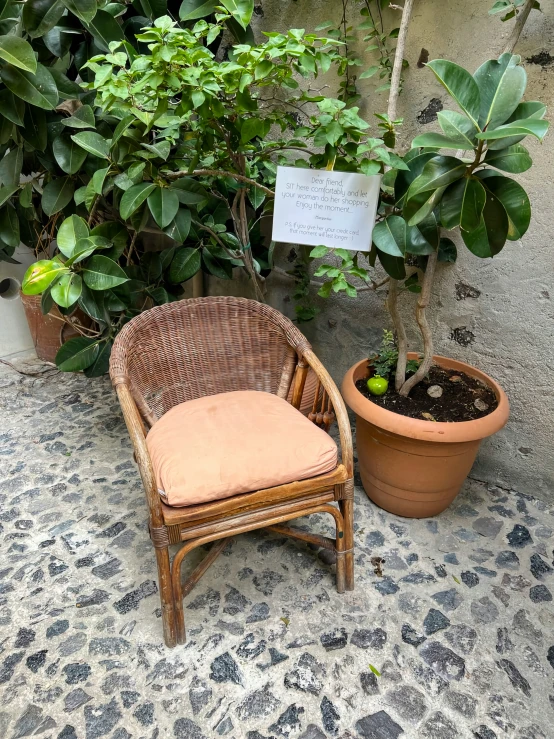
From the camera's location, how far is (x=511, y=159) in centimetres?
114

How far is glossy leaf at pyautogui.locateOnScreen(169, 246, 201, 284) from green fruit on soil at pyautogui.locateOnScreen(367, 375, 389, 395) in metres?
0.81

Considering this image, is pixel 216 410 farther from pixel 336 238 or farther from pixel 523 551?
pixel 523 551

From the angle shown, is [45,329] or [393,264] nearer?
[393,264]

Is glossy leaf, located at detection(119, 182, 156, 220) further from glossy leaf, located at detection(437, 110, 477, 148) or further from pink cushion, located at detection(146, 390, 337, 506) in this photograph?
glossy leaf, located at detection(437, 110, 477, 148)

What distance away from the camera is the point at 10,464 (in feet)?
6.62

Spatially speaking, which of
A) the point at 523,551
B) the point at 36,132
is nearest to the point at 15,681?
the point at 523,551

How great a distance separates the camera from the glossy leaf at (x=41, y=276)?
4.60 ft

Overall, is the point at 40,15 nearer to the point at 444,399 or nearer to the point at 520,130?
the point at 520,130

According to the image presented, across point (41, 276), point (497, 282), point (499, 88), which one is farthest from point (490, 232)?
point (41, 276)

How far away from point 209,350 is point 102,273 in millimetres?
405

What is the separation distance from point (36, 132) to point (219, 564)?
60.5 inches

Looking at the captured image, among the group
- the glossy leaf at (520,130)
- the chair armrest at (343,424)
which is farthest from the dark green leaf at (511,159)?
the chair armrest at (343,424)

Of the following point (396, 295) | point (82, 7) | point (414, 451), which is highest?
point (82, 7)

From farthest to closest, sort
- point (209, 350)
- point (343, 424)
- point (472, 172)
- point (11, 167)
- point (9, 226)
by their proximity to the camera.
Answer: point (9, 226), point (11, 167), point (209, 350), point (343, 424), point (472, 172)
